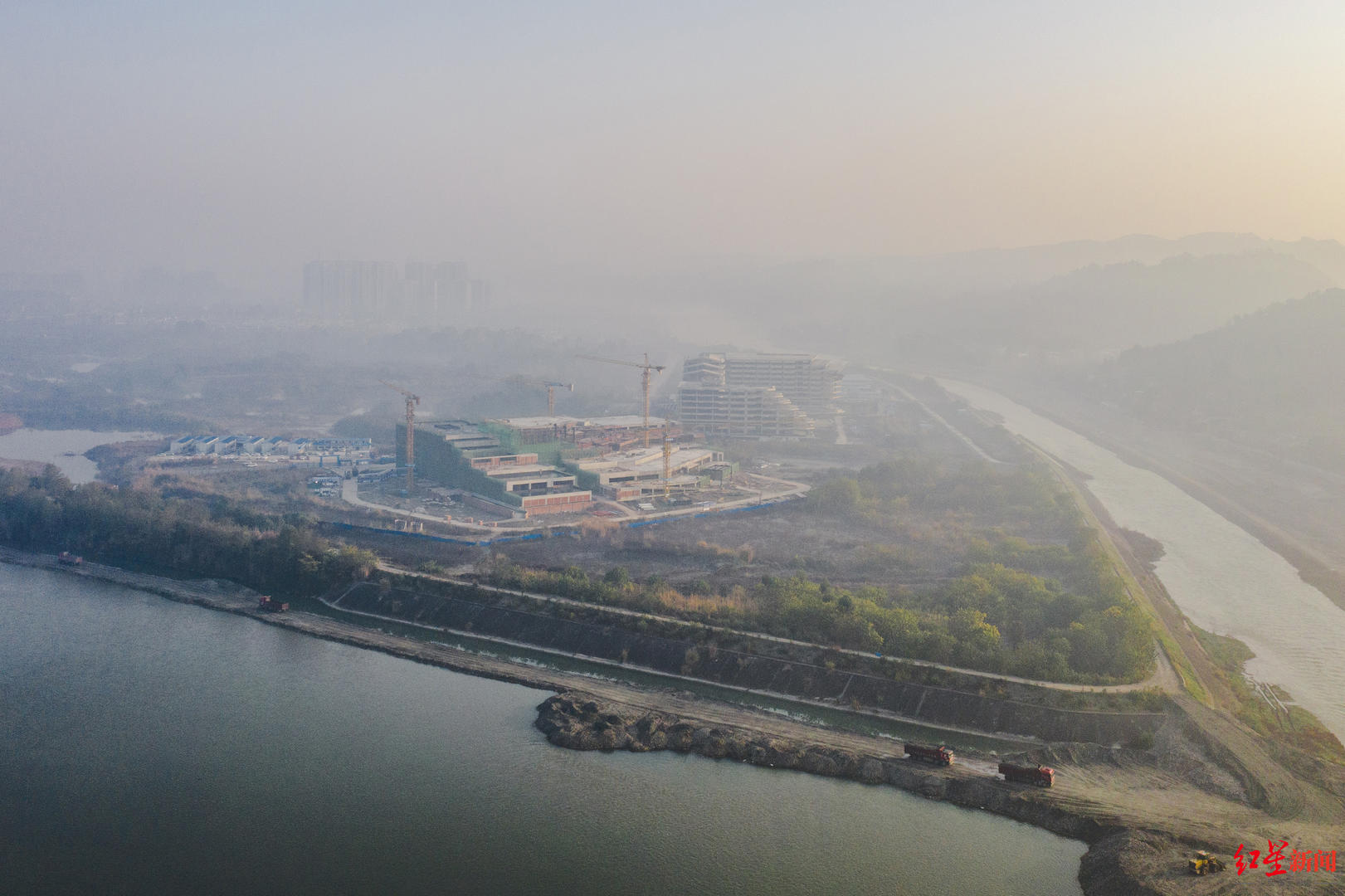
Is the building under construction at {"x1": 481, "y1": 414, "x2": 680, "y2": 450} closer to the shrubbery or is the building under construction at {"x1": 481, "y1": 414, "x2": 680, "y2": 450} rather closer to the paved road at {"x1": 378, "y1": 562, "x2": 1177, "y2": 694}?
the shrubbery

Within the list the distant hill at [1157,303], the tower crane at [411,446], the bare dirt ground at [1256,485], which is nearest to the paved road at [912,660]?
the bare dirt ground at [1256,485]

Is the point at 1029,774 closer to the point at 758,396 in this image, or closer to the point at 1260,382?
the point at 758,396

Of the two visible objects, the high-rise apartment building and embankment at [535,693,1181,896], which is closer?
embankment at [535,693,1181,896]

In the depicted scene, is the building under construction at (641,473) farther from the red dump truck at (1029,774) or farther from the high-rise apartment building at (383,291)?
the high-rise apartment building at (383,291)

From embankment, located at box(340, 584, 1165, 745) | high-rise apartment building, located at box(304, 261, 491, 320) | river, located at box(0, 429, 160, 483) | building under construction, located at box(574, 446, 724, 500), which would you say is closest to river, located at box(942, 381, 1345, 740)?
embankment, located at box(340, 584, 1165, 745)

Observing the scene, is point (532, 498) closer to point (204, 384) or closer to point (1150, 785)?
point (1150, 785)

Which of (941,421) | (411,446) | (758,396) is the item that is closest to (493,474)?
(411,446)
